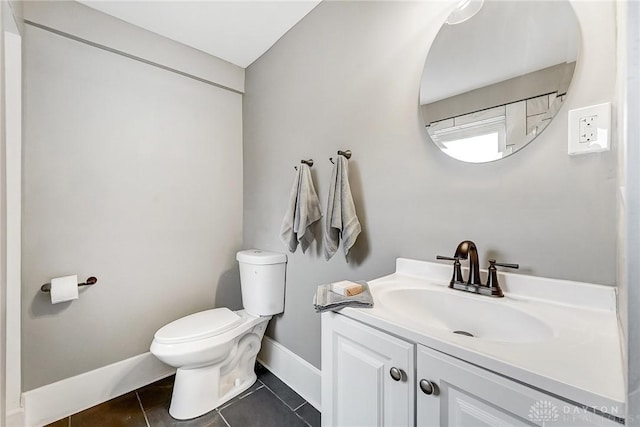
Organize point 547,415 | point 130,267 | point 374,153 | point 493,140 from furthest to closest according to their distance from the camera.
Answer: point 130,267
point 374,153
point 493,140
point 547,415

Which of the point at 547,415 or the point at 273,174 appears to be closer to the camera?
the point at 547,415

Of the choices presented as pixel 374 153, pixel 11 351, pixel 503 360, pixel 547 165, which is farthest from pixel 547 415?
pixel 11 351

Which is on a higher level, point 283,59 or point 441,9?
point 283,59

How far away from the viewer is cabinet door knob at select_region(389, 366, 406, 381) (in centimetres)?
66

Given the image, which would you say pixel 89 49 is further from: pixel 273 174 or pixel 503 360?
pixel 503 360

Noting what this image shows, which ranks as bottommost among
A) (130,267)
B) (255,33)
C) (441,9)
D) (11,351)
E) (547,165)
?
(11,351)

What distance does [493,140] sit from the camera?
89 cm

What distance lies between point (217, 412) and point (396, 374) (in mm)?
1293

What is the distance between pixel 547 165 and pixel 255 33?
182 cm

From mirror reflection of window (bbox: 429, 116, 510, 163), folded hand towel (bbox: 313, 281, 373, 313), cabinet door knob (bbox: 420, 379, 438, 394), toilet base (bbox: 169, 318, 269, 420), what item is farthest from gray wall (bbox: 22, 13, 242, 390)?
cabinet door knob (bbox: 420, 379, 438, 394)

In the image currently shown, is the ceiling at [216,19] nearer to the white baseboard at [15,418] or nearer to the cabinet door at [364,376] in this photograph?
the cabinet door at [364,376]

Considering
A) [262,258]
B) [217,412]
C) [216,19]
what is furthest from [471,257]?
[216,19]

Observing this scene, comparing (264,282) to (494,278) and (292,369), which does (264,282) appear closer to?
(292,369)

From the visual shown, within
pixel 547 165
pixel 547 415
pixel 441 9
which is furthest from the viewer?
pixel 441 9
